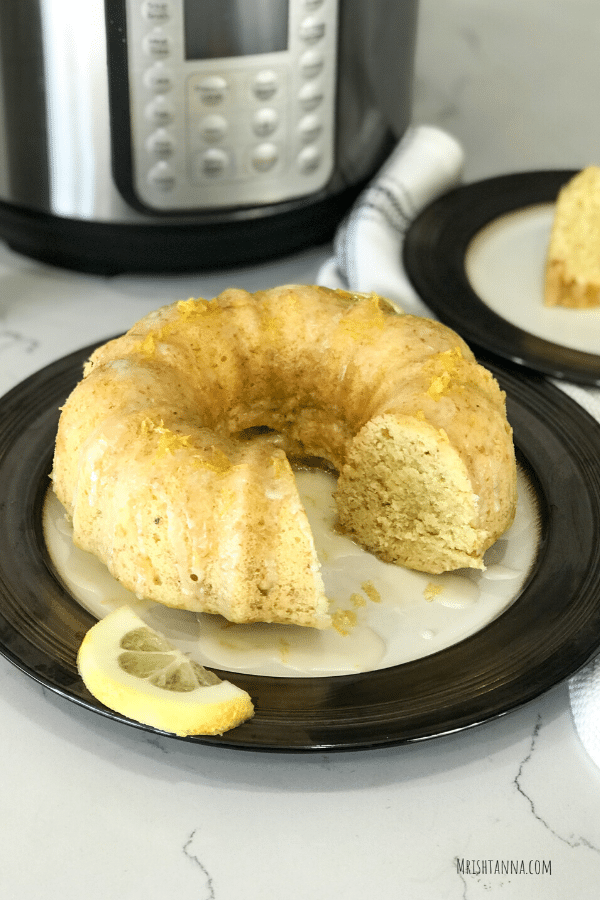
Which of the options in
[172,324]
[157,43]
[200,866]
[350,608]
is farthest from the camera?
[157,43]

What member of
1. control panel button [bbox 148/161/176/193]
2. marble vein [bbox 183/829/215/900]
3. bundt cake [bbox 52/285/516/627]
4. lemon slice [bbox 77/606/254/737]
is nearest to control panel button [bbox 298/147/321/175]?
control panel button [bbox 148/161/176/193]

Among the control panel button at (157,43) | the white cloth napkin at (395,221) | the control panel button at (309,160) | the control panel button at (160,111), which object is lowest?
the white cloth napkin at (395,221)

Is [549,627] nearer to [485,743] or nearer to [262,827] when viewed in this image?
[485,743]

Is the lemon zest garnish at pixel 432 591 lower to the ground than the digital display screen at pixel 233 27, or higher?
lower

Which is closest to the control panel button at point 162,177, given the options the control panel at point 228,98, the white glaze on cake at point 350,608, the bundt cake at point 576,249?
the control panel at point 228,98

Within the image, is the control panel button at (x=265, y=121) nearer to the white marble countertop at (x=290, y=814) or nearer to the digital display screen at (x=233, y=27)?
→ the digital display screen at (x=233, y=27)

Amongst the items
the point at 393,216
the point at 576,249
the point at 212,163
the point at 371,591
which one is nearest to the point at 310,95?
the point at 212,163

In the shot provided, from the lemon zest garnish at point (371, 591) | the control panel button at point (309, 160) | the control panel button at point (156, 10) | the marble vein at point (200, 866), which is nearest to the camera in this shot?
the marble vein at point (200, 866)

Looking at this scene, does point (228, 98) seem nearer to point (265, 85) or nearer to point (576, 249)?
point (265, 85)

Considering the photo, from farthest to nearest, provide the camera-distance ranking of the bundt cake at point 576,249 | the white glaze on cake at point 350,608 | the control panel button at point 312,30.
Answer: the bundt cake at point 576,249
the control panel button at point 312,30
the white glaze on cake at point 350,608
